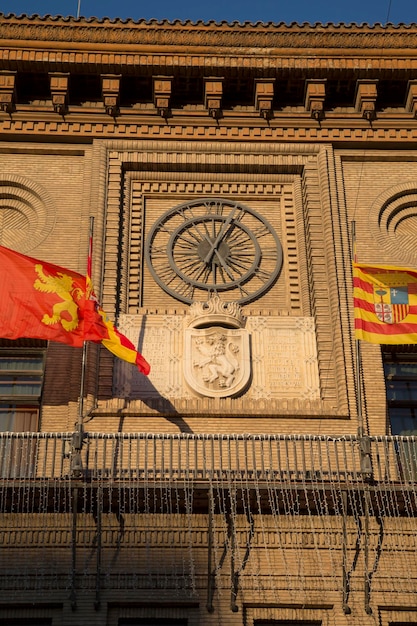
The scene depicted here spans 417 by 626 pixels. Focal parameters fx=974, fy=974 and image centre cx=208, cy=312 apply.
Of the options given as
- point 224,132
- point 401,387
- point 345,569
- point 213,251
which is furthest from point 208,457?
point 224,132

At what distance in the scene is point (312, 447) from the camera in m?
13.1

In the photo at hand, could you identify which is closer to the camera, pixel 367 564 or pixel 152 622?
pixel 152 622

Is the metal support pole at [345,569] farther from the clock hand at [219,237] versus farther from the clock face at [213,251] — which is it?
the clock hand at [219,237]

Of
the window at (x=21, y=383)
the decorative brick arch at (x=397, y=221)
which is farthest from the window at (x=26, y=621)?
the decorative brick arch at (x=397, y=221)

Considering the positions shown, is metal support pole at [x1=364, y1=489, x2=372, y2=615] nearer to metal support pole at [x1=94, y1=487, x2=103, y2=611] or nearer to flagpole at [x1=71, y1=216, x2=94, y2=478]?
metal support pole at [x1=94, y1=487, x2=103, y2=611]

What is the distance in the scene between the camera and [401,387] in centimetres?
1496

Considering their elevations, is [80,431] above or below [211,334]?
below

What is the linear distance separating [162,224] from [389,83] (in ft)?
15.8

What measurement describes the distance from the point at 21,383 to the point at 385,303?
218 inches

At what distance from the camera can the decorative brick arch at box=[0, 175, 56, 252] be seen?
52.2 feet

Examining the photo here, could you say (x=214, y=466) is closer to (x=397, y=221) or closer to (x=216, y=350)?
(x=216, y=350)

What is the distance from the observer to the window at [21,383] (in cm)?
1432

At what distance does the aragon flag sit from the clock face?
1.89 metres

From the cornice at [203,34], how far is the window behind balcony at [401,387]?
5.46 metres
